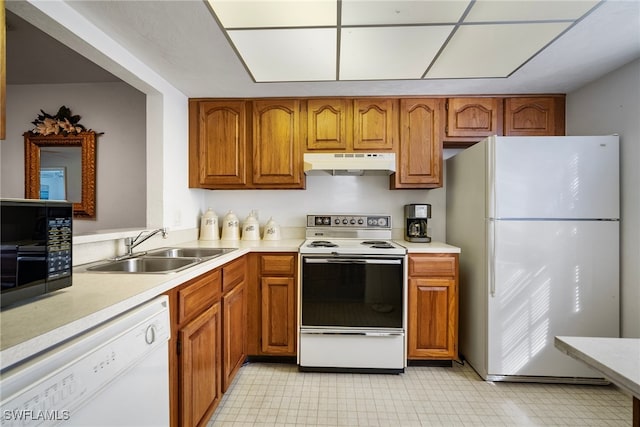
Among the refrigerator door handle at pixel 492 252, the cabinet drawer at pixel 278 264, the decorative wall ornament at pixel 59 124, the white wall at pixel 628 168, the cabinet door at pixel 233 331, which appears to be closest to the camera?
the cabinet door at pixel 233 331

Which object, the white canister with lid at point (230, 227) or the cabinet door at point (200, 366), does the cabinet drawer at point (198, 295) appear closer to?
the cabinet door at point (200, 366)

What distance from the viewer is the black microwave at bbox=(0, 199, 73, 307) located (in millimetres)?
778

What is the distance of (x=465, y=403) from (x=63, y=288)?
2.13m

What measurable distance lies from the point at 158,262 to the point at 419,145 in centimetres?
212

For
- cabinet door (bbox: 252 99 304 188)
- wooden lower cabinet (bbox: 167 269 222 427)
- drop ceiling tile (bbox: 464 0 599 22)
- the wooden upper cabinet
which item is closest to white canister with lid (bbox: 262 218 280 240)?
cabinet door (bbox: 252 99 304 188)

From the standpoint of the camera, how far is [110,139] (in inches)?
Result: 104

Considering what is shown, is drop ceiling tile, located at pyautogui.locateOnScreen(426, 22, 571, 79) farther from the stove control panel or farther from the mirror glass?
the mirror glass

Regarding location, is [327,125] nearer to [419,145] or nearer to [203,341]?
[419,145]

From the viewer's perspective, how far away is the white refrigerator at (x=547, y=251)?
6.30 ft

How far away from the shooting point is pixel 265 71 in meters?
2.00

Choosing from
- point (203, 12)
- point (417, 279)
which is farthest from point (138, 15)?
point (417, 279)

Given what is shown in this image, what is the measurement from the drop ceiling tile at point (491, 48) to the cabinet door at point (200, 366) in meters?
2.02

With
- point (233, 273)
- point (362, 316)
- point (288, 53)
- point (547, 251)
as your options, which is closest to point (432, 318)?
point (362, 316)

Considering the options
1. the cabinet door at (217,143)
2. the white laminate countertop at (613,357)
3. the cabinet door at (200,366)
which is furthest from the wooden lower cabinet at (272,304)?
the white laminate countertop at (613,357)
